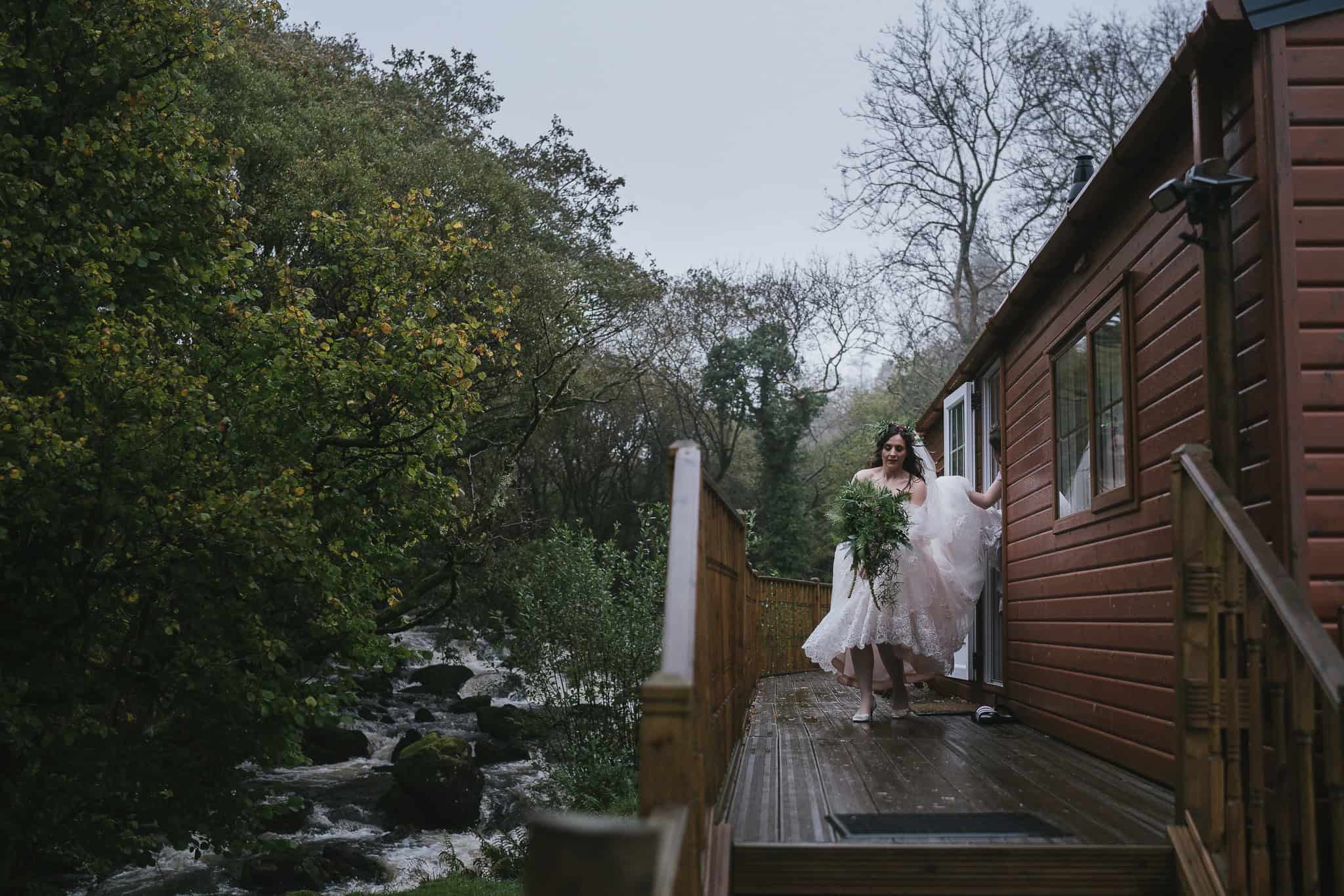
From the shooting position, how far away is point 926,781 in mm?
4742

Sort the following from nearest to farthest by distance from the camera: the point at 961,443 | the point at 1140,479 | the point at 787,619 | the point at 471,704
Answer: the point at 1140,479, the point at 961,443, the point at 787,619, the point at 471,704

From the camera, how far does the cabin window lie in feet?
17.7

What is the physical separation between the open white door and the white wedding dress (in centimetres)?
147

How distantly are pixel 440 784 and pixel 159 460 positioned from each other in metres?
7.06

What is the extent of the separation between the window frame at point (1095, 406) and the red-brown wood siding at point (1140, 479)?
0.03 metres

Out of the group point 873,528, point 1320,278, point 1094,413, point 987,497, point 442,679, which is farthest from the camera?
point 442,679

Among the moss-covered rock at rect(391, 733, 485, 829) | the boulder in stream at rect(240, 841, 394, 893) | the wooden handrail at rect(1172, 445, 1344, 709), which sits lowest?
the boulder in stream at rect(240, 841, 394, 893)

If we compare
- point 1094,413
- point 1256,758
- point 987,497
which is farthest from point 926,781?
point 987,497

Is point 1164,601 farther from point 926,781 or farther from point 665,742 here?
point 665,742

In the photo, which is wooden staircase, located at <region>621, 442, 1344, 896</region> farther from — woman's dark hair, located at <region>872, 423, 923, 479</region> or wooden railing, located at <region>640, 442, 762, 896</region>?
woman's dark hair, located at <region>872, 423, 923, 479</region>

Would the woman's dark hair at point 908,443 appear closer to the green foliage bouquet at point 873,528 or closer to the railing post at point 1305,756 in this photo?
the green foliage bouquet at point 873,528

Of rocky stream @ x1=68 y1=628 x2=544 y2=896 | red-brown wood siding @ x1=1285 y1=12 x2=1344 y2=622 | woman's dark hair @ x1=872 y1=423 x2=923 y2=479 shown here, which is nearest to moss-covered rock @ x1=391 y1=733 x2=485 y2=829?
rocky stream @ x1=68 y1=628 x2=544 y2=896

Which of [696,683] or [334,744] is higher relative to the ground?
[696,683]

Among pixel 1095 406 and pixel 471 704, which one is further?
pixel 471 704
